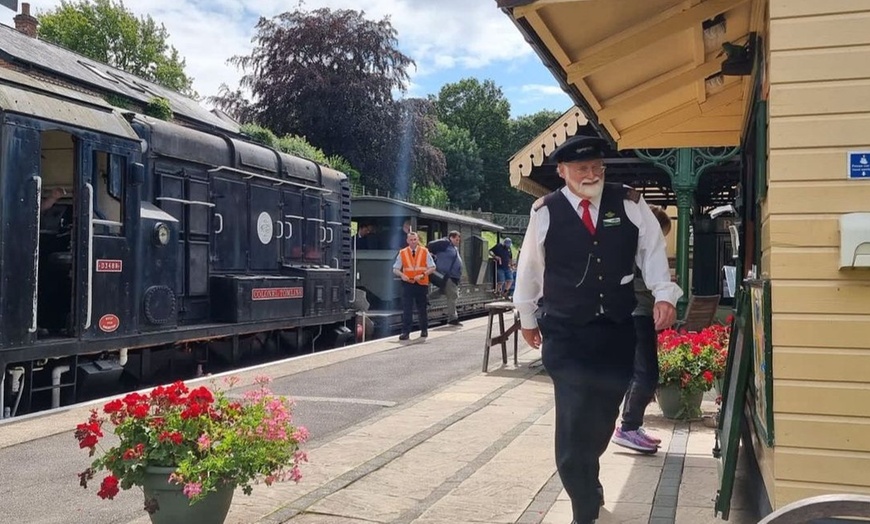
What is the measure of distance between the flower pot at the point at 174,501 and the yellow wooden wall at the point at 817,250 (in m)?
2.44

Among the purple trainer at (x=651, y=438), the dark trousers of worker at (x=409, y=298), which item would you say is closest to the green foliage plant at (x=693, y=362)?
the purple trainer at (x=651, y=438)

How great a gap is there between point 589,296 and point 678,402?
132 inches

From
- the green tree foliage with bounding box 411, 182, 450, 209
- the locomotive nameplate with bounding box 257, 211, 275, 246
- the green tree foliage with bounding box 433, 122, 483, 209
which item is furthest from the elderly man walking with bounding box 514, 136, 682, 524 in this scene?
the green tree foliage with bounding box 433, 122, 483, 209

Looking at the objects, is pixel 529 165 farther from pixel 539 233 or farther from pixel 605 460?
pixel 539 233

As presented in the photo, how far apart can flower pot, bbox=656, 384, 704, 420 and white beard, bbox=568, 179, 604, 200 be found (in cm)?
327

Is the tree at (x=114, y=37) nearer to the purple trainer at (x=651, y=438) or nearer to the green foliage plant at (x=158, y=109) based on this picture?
the green foliage plant at (x=158, y=109)

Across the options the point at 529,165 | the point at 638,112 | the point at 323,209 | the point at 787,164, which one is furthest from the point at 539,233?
the point at 323,209

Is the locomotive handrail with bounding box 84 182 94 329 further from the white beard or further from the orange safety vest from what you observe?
the orange safety vest

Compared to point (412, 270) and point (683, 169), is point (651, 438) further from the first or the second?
point (412, 270)

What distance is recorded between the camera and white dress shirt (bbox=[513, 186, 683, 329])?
3803 mm

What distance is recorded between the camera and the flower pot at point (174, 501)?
11.9ft

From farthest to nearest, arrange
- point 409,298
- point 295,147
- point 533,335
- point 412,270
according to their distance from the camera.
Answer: point 295,147
point 409,298
point 412,270
point 533,335

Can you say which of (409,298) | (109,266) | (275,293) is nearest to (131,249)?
(109,266)

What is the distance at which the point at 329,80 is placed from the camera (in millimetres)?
40781
